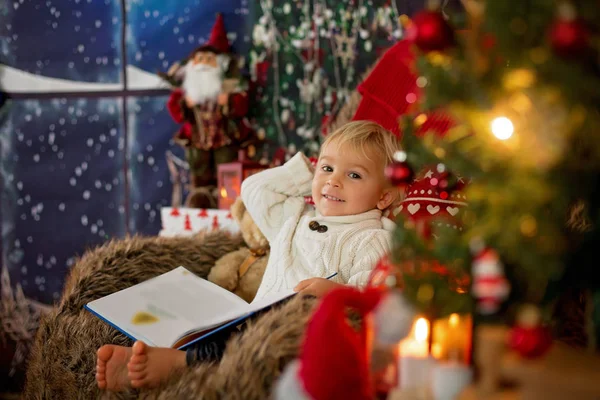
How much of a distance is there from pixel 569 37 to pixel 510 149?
0.50ft

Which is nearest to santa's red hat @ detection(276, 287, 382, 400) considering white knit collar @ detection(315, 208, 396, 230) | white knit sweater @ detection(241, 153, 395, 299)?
white knit sweater @ detection(241, 153, 395, 299)

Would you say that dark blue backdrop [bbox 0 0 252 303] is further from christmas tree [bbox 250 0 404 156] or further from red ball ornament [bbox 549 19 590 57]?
red ball ornament [bbox 549 19 590 57]

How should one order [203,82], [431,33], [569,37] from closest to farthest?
[569,37], [431,33], [203,82]

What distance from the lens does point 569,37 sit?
1.98 feet

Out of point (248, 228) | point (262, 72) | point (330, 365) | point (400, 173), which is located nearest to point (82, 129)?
point (262, 72)

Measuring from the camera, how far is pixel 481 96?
2.32 ft

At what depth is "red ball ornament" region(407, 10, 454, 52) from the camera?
0.71m

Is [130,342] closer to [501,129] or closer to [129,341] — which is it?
[129,341]

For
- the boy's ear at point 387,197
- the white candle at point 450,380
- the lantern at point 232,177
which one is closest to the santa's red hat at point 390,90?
the boy's ear at point 387,197

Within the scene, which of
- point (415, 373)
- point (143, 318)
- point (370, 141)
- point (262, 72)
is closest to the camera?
point (415, 373)

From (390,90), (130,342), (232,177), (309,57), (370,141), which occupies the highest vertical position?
(309,57)

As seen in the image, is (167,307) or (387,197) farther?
(387,197)

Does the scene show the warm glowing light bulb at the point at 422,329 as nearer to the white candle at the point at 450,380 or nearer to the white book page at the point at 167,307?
the white candle at the point at 450,380

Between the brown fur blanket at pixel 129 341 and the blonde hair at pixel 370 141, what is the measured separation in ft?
1.68
